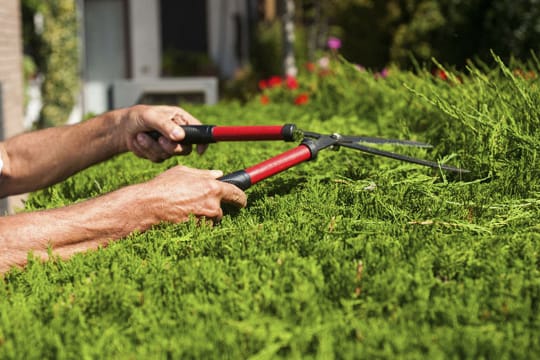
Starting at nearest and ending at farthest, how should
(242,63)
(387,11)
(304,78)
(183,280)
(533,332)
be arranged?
(533,332), (183,280), (304,78), (387,11), (242,63)

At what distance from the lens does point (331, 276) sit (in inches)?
62.5

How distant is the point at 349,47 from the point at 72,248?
1126 centimetres

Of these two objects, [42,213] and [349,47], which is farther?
[349,47]

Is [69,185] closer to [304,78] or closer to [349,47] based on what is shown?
[304,78]

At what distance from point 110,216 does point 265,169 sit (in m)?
0.57

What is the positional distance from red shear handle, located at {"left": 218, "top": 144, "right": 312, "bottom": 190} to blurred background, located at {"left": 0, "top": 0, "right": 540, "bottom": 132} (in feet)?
9.19

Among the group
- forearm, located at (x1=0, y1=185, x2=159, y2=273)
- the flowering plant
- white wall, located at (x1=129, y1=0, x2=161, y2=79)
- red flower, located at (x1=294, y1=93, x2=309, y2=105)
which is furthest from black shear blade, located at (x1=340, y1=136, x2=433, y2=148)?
white wall, located at (x1=129, y1=0, x2=161, y2=79)

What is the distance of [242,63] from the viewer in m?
24.7

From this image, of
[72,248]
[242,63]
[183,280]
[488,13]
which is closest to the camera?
[183,280]

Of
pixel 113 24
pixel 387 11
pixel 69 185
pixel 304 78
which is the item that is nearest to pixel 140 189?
pixel 69 185

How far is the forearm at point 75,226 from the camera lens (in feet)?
6.48

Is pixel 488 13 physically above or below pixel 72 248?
above

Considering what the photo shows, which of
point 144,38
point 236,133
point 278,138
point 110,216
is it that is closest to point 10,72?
point 236,133

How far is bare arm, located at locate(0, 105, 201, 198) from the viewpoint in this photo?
2934mm
